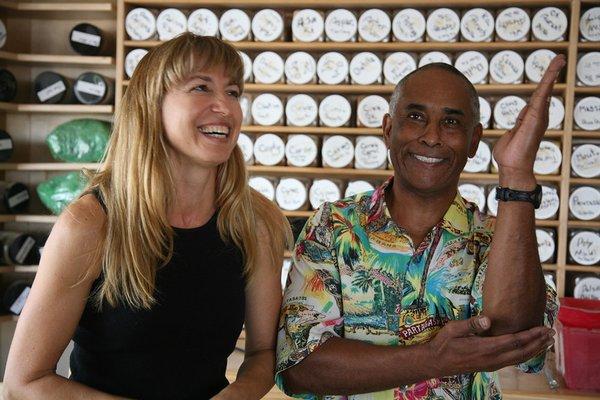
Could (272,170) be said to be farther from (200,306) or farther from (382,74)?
(200,306)

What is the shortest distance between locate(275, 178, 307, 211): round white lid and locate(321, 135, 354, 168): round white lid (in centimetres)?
19

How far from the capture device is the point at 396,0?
10.9 feet

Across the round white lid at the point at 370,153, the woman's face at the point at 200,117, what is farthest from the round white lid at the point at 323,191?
the woman's face at the point at 200,117

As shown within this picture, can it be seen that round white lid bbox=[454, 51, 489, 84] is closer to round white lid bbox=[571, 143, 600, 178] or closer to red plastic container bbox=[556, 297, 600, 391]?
round white lid bbox=[571, 143, 600, 178]

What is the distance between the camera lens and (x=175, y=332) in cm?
133

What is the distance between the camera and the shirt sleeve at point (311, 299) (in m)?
1.29

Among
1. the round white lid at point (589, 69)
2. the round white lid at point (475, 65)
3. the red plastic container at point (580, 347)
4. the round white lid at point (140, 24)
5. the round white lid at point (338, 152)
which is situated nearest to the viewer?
the red plastic container at point (580, 347)

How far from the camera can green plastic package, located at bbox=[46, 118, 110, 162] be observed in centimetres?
358

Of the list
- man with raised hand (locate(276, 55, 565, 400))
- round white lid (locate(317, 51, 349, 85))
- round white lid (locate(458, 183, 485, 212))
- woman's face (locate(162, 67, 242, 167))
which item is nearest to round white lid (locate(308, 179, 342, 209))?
round white lid (locate(317, 51, 349, 85))

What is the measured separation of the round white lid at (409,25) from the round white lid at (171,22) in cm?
112

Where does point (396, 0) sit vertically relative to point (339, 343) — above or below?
above

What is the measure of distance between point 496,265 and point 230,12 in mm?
2627

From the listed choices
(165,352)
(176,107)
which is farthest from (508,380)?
(176,107)

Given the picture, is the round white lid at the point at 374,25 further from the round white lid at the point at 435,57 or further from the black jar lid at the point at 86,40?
the black jar lid at the point at 86,40
